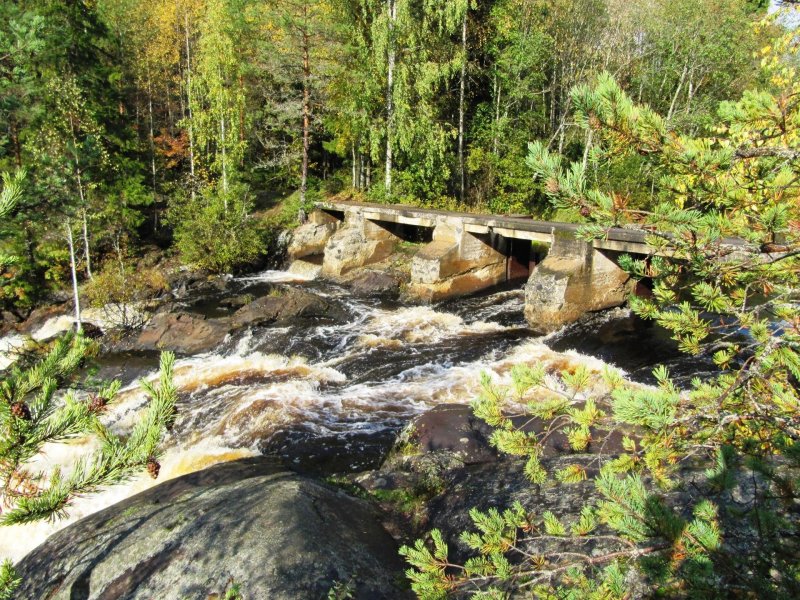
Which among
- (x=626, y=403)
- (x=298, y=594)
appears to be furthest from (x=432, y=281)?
(x=626, y=403)

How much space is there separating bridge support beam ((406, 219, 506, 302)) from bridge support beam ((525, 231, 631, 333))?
330 centimetres

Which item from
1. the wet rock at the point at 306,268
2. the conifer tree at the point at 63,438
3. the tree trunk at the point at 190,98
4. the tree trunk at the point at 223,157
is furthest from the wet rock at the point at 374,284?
the conifer tree at the point at 63,438

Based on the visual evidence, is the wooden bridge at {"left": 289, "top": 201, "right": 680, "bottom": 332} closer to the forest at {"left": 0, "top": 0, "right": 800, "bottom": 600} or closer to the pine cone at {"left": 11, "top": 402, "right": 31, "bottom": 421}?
the forest at {"left": 0, "top": 0, "right": 800, "bottom": 600}

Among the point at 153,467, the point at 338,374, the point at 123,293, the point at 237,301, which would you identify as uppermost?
the point at 153,467

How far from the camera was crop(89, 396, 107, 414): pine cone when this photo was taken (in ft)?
8.06

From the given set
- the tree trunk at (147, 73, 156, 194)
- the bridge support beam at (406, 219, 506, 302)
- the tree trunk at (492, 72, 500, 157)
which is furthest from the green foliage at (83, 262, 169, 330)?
the tree trunk at (492, 72, 500, 157)

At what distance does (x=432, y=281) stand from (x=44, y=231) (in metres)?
12.0

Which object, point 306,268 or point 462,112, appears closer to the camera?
point 306,268

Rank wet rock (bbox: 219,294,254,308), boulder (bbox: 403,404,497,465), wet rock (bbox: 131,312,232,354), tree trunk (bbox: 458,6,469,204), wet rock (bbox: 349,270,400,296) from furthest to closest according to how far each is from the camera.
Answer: tree trunk (bbox: 458,6,469,204), wet rock (bbox: 349,270,400,296), wet rock (bbox: 219,294,254,308), wet rock (bbox: 131,312,232,354), boulder (bbox: 403,404,497,465)

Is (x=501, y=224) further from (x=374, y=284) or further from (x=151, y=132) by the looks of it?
(x=151, y=132)

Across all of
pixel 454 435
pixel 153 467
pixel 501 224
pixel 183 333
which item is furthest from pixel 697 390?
pixel 501 224

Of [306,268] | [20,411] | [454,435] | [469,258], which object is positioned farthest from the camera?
[306,268]

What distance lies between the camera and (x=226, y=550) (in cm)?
395

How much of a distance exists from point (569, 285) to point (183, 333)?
33.7 ft
